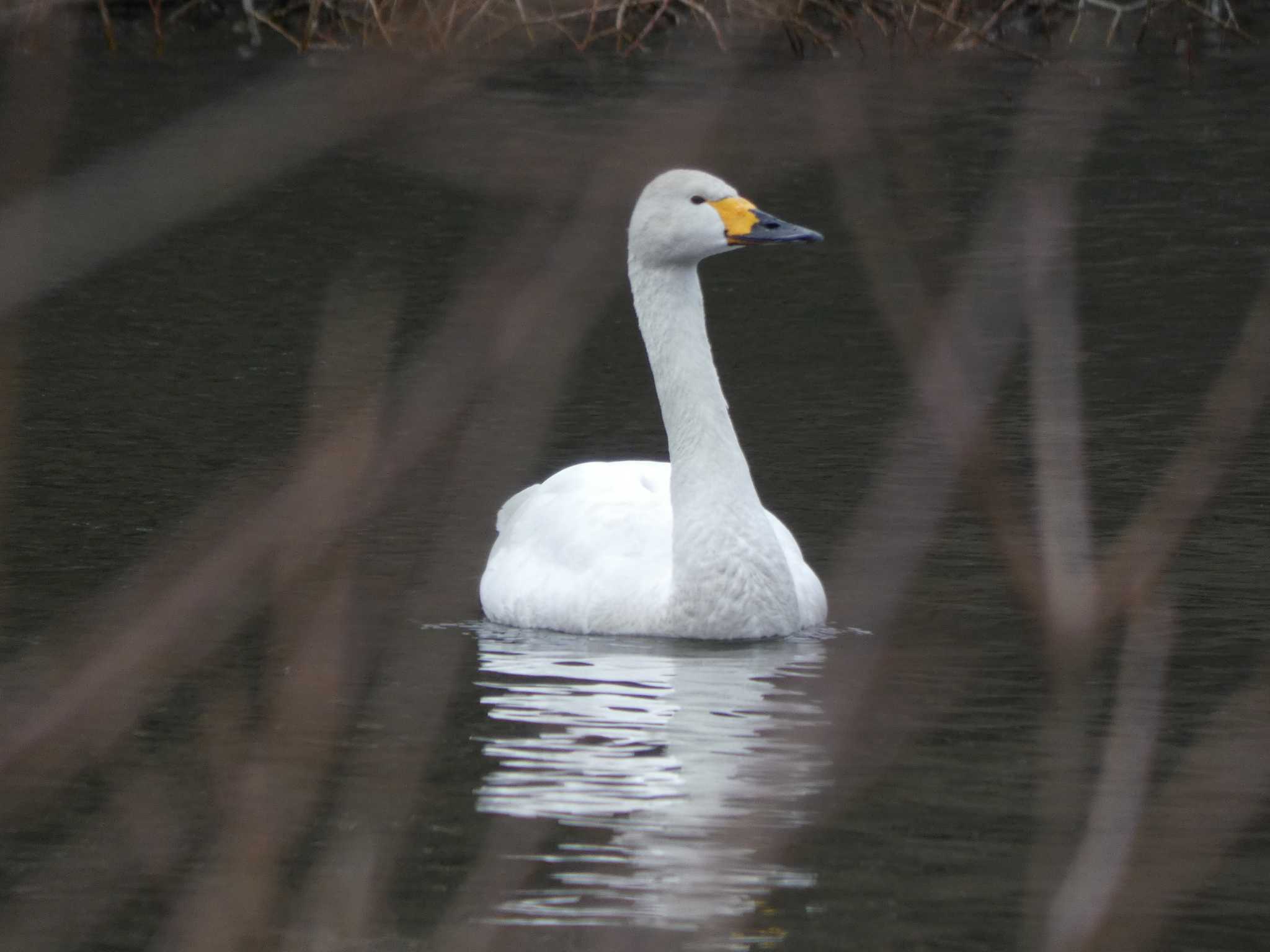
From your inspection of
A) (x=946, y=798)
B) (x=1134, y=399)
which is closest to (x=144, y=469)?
(x=1134, y=399)

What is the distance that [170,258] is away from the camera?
15.6 meters

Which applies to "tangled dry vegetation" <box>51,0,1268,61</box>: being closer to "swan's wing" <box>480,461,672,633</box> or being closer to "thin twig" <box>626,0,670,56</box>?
"thin twig" <box>626,0,670,56</box>

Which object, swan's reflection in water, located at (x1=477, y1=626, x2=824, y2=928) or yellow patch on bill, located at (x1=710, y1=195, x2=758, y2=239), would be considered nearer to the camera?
swan's reflection in water, located at (x1=477, y1=626, x2=824, y2=928)

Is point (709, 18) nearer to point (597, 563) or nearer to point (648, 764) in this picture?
point (648, 764)

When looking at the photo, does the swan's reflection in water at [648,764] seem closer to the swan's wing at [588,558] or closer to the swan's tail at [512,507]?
the swan's wing at [588,558]

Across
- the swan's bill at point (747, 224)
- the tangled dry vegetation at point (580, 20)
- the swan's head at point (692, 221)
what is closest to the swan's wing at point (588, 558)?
the swan's head at point (692, 221)

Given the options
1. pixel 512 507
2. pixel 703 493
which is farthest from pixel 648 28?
pixel 512 507

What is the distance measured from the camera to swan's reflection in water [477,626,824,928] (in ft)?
16.6

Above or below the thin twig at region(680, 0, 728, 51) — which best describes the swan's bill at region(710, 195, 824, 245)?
below

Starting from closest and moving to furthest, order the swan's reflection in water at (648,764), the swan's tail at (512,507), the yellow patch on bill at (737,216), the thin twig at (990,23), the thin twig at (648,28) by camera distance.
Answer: the thin twig at (648,28), the thin twig at (990,23), the swan's reflection in water at (648,764), the yellow patch on bill at (737,216), the swan's tail at (512,507)

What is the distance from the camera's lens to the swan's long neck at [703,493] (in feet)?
25.3

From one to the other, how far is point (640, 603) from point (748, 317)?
20.2 ft

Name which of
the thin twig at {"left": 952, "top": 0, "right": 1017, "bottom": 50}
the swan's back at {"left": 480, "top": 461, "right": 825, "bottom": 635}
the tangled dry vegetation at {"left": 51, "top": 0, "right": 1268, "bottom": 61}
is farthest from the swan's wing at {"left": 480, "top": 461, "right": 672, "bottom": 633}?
the thin twig at {"left": 952, "top": 0, "right": 1017, "bottom": 50}

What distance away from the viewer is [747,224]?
309 inches
